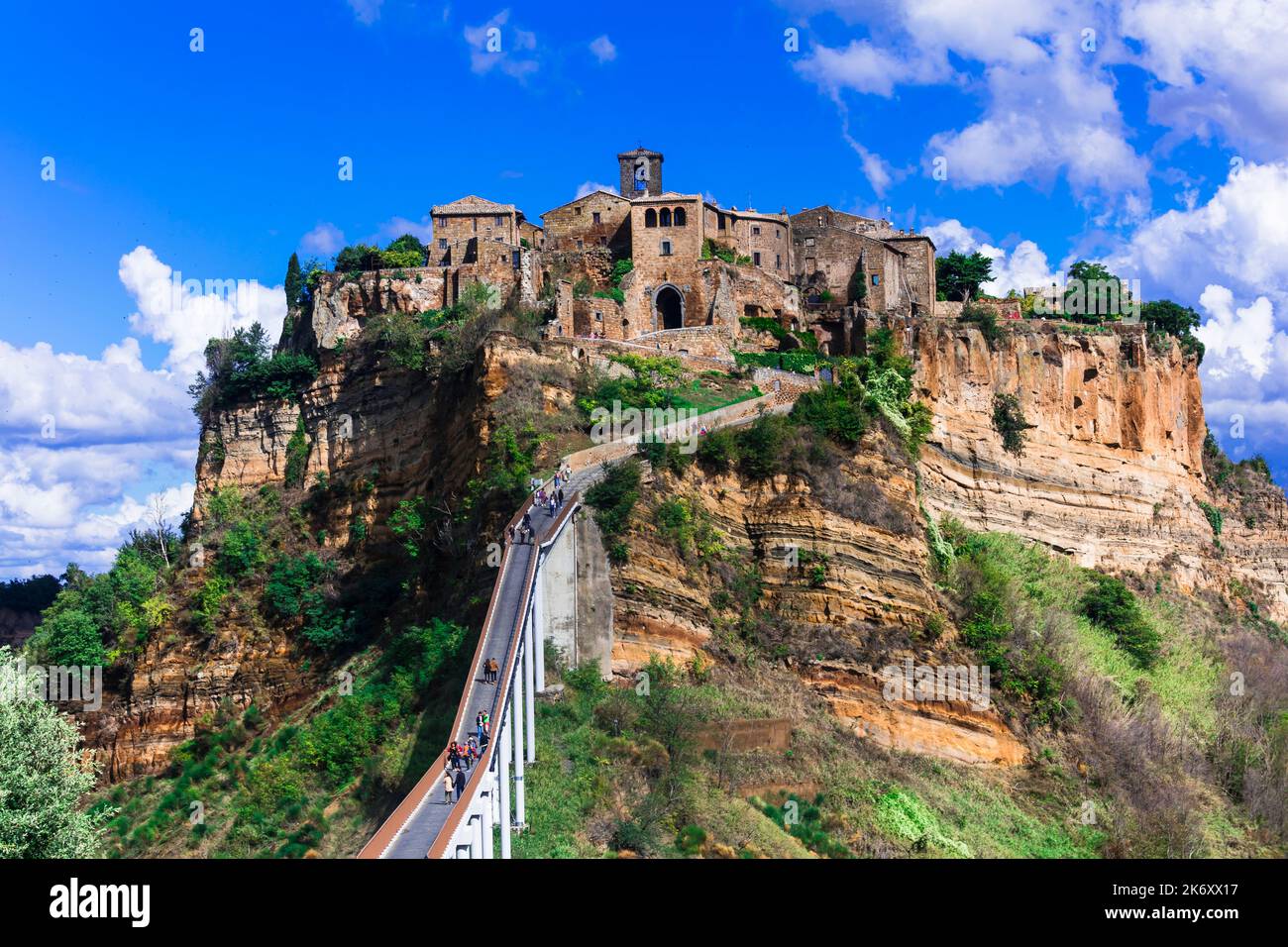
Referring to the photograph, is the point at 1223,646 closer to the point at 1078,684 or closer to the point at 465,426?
the point at 1078,684

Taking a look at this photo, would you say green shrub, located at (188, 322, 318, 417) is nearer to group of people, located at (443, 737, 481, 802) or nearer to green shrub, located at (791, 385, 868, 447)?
green shrub, located at (791, 385, 868, 447)

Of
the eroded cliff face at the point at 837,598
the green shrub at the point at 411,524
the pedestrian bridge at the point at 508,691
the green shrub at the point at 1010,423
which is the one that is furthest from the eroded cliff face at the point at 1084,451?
the green shrub at the point at 411,524

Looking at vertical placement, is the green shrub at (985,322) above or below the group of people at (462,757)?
above

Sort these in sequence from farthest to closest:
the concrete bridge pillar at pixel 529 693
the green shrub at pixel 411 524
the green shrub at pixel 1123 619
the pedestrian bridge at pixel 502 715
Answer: the green shrub at pixel 1123 619
the green shrub at pixel 411 524
the concrete bridge pillar at pixel 529 693
the pedestrian bridge at pixel 502 715

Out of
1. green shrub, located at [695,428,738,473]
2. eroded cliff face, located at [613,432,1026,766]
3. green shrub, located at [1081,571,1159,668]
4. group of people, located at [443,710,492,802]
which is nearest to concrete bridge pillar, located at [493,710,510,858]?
group of people, located at [443,710,492,802]

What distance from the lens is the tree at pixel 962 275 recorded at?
6341 centimetres

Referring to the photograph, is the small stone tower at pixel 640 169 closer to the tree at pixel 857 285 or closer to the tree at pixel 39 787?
the tree at pixel 857 285

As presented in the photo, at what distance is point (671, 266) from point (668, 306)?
1535 mm

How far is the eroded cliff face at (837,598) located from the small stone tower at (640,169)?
21.8 metres

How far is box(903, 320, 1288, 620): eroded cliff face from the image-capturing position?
5238 cm

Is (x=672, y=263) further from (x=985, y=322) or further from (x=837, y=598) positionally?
(x=837, y=598)

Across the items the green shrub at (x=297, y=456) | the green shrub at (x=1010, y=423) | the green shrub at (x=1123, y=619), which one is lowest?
the green shrub at (x=1123, y=619)

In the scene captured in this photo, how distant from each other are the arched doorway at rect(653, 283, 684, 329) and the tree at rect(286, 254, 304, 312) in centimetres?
1291
